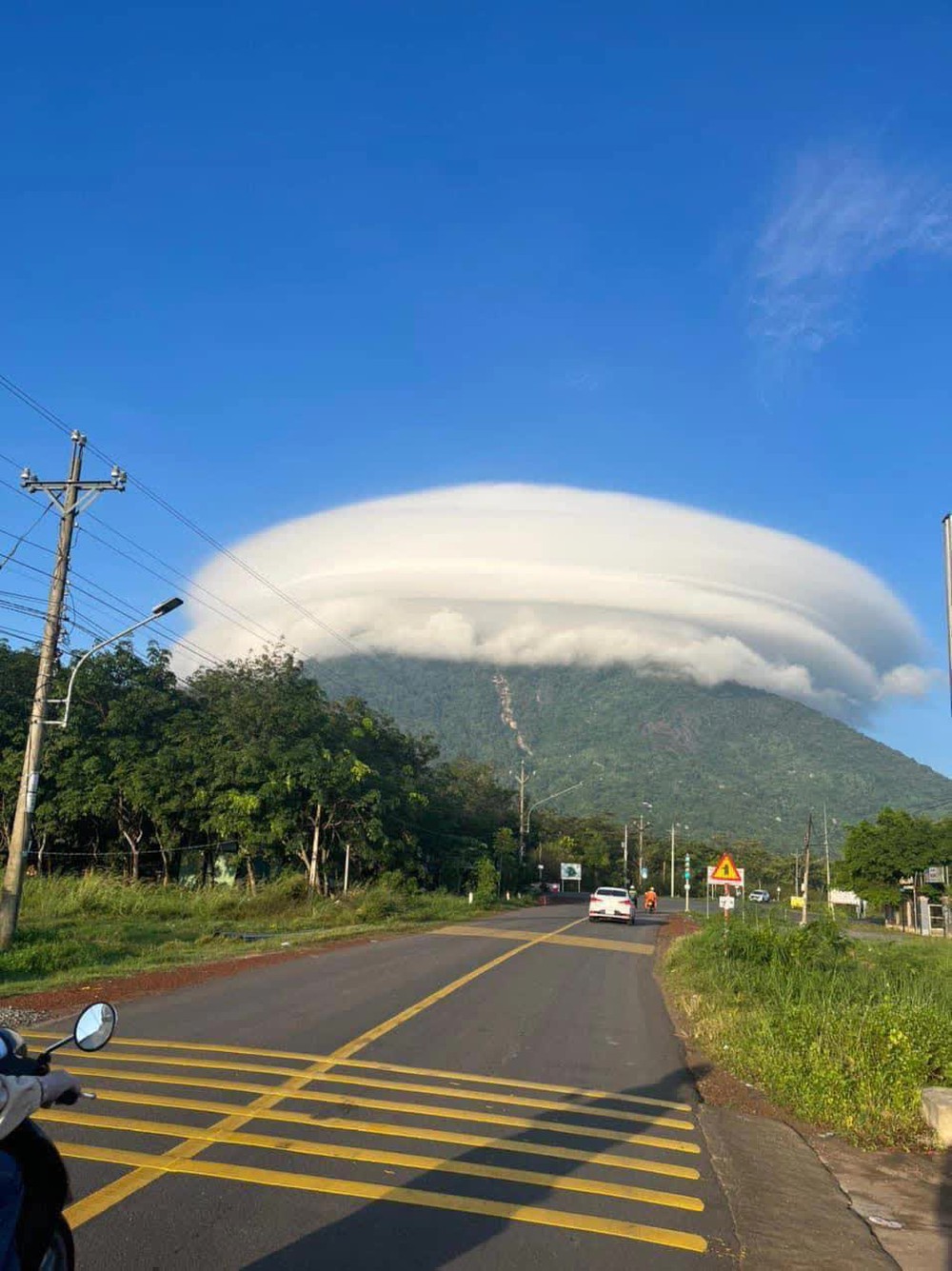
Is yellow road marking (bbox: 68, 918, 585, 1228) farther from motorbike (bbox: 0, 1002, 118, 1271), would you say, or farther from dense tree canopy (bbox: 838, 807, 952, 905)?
dense tree canopy (bbox: 838, 807, 952, 905)

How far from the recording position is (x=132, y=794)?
3766cm

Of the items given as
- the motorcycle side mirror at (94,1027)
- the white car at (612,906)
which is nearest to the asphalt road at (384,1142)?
the motorcycle side mirror at (94,1027)

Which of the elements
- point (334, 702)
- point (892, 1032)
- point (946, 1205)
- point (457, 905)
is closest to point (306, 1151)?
point (946, 1205)

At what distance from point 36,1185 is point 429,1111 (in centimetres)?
468

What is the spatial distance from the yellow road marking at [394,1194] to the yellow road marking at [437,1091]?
2477 mm

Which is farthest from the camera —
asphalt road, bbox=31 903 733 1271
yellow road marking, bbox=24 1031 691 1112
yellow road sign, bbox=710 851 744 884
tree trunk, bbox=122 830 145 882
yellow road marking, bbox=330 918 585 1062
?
tree trunk, bbox=122 830 145 882

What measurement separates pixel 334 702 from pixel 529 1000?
131 feet

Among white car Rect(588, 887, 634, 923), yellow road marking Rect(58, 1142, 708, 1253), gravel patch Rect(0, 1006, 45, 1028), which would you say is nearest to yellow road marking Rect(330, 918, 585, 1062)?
yellow road marking Rect(58, 1142, 708, 1253)

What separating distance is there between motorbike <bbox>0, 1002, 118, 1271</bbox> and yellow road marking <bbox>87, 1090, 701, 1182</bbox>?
11.7ft

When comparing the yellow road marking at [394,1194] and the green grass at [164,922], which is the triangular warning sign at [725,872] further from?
the yellow road marking at [394,1194]

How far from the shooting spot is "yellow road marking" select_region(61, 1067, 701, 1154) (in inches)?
287

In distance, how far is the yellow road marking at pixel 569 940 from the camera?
2780 centimetres

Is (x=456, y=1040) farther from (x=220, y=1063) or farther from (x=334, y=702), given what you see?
(x=334, y=702)

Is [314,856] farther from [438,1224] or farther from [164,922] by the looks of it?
[438,1224]
